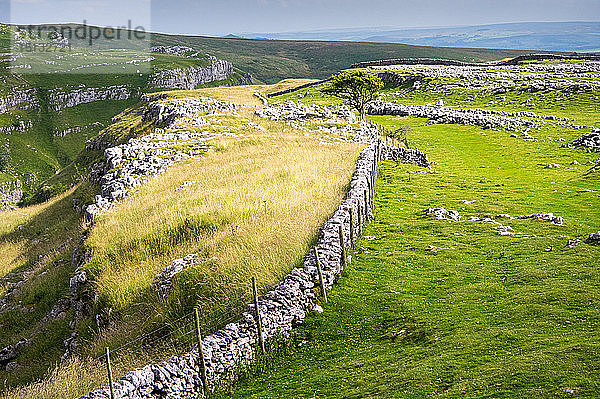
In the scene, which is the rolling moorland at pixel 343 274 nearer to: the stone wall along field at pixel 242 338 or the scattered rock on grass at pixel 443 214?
the scattered rock on grass at pixel 443 214

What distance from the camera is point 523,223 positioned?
1981 cm

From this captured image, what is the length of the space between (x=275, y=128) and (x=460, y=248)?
3556cm

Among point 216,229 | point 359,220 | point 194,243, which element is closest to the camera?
point 194,243

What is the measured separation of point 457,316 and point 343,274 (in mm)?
4367

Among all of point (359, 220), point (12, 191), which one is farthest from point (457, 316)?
point (12, 191)

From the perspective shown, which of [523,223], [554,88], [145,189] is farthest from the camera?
[554,88]

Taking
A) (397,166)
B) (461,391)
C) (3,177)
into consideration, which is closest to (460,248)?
(461,391)

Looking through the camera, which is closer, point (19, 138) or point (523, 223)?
point (523, 223)

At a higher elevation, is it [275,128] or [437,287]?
[275,128]

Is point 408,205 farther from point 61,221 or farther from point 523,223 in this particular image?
point 61,221

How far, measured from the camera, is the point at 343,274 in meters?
15.0

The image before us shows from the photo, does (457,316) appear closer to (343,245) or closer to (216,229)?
(343,245)

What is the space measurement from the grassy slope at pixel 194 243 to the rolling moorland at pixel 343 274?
0.28ft

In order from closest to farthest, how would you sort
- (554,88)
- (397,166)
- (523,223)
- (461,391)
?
(461,391) → (523,223) → (397,166) → (554,88)
